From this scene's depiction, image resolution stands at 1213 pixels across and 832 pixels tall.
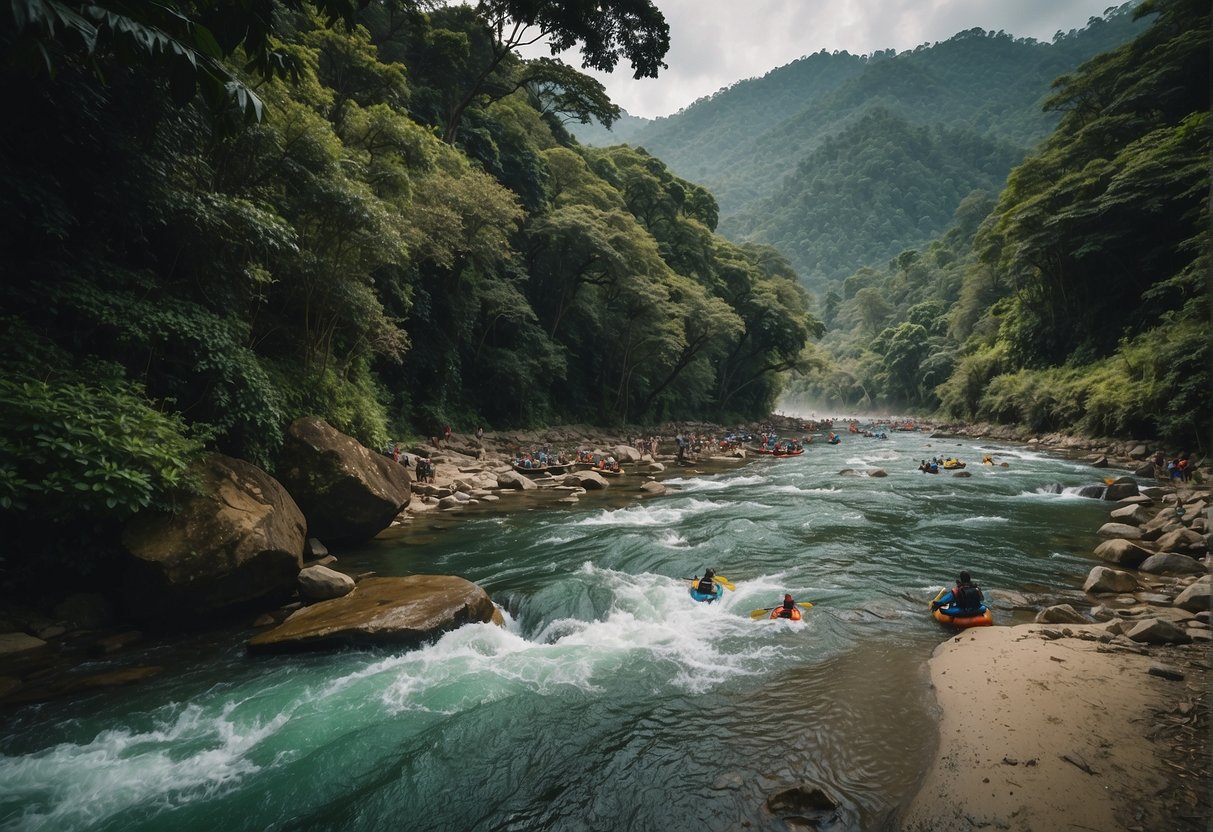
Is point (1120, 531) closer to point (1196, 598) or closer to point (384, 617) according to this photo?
point (1196, 598)

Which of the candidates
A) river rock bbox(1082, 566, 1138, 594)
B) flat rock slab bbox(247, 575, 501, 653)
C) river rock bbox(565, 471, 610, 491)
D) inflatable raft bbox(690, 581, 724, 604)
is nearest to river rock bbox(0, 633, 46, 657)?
flat rock slab bbox(247, 575, 501, 653)

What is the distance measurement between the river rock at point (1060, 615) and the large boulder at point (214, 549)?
10201mm

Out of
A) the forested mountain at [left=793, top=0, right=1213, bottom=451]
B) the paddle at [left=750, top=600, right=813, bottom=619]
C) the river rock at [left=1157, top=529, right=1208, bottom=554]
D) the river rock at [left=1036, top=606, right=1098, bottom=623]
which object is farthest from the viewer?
the forested mountain at [left=793, top=0, right=1213, bottom=451]

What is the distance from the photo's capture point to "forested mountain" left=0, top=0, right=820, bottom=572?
16.4 feet

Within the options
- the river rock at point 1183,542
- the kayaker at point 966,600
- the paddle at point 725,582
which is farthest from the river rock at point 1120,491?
the paddle at point 725,582

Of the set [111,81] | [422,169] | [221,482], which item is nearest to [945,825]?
[221,482]

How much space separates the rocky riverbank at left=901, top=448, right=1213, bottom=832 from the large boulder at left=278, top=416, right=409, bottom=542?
9.18 meters

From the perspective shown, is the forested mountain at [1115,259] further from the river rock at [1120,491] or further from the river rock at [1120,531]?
the river rock at [1120,531]

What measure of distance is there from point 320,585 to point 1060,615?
1010 cm

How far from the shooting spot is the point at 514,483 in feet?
56.8

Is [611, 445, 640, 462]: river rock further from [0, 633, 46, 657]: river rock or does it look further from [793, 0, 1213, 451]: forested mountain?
→ [0, 633, 46, 657]: river rock

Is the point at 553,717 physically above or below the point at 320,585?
below

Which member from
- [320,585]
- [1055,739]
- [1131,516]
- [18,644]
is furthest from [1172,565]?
[18,644]

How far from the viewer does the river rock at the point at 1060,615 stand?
6.69 m
